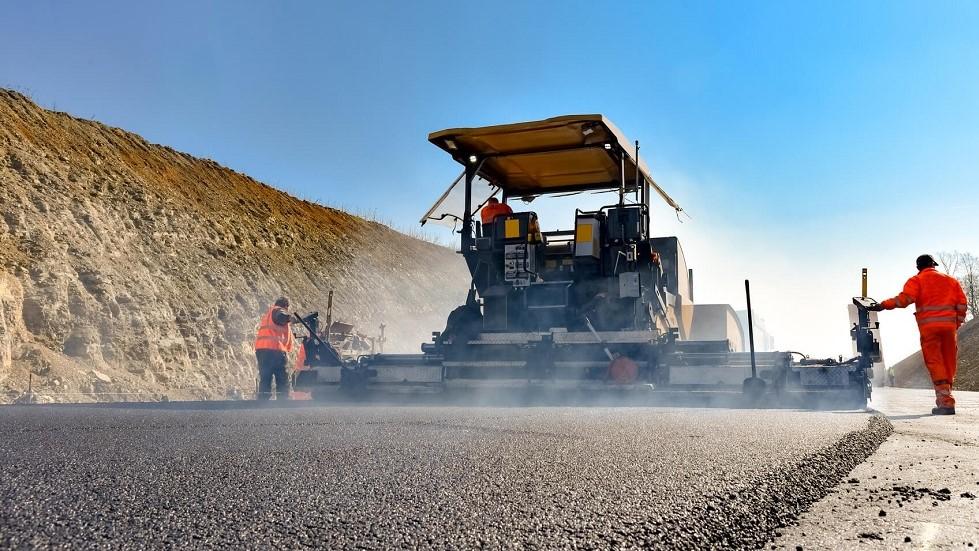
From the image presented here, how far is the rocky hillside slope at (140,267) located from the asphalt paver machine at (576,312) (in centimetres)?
743

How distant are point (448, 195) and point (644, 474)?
19.9ft

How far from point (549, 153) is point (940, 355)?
4.15m

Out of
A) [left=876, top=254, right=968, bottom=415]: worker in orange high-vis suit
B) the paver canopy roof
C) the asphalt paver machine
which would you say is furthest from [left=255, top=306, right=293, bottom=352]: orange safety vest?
[left=876, top=254, right=968, bottom=415]: worker in orange high-vis suit

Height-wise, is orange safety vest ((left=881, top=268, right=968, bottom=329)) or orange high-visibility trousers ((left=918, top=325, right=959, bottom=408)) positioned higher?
orange safety vest ((left=881, top=268, right=968, bottom=329))

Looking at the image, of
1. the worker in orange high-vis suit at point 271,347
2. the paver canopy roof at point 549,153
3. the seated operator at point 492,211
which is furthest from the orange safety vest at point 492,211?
the worker in orange high-vis suit at point 271,347

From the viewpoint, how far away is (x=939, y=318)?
6559 millimetres

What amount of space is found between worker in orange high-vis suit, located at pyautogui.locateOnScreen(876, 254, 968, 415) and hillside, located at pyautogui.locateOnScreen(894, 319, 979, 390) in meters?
13.6

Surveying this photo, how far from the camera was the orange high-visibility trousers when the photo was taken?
21.2 ft

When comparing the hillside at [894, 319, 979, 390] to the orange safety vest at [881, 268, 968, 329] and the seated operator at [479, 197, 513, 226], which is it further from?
the seated operator at [479, 197, 513, 226]

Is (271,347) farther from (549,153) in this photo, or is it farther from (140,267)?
(140,267)

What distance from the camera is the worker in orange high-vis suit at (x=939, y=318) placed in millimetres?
6520

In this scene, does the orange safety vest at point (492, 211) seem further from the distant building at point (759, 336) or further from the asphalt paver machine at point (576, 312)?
the distant building at point (759, 336)

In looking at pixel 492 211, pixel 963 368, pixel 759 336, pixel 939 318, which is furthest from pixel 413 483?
pixel 963 368

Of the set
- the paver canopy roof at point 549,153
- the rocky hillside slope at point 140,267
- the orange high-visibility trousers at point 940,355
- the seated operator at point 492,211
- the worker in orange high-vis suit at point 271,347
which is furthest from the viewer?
the rocky hillside slope at point 140,267
